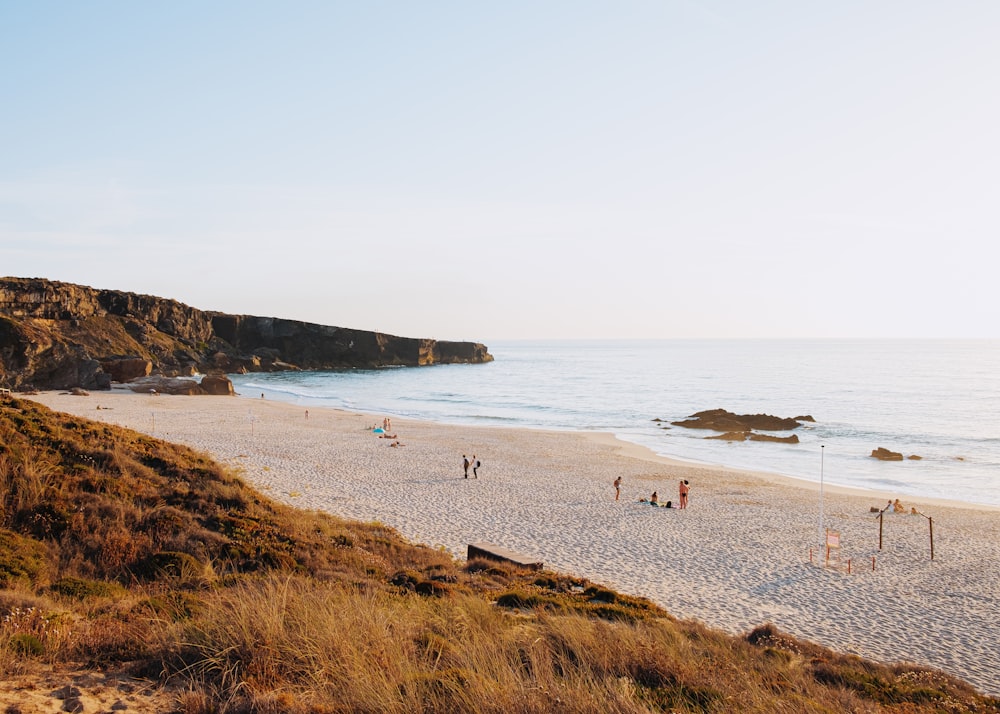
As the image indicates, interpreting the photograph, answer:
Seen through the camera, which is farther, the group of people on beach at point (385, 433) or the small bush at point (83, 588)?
the group of people on beach at point (385, 433)

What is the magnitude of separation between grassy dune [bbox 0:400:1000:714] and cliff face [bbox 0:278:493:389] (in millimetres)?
52016

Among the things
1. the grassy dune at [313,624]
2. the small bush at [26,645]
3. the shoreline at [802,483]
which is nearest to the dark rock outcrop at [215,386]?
the shoreline at [802,483]

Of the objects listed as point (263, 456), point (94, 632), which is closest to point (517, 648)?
point (94, 632)

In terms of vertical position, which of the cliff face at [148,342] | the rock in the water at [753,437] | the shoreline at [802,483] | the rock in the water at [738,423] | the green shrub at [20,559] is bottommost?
the shoreline at [802,483]

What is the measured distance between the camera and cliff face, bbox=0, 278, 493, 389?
56688 mm

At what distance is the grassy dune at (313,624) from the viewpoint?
189 inches

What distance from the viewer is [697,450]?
38062mm

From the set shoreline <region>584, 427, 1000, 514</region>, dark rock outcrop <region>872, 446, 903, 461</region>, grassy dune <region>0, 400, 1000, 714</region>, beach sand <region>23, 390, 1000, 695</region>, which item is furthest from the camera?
dark rock outcrop <region>872, 446, 903, 461</region>

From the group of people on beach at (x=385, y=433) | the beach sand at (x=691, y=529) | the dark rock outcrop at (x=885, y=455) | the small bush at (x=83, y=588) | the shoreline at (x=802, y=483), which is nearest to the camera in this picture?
the small bush at (x=83, y=588)

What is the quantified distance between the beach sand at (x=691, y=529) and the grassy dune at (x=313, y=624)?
292cm

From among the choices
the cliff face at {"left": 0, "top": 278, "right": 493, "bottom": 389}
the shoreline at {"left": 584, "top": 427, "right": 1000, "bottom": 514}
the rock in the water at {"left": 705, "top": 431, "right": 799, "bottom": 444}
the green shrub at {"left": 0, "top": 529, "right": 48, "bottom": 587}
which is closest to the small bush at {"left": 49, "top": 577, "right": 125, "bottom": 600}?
the green shrub at {"left": 0, "top": 529, "right": 48, "bottom": 587}

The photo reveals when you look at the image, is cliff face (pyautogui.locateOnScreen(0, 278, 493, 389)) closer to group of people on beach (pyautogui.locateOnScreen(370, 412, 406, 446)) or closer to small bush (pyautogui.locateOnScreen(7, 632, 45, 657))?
group of people on beach (pyautogui.locateOnScreen(370, 412, 406, 446))

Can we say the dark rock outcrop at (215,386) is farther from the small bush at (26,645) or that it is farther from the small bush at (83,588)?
the small bush at (26,645)

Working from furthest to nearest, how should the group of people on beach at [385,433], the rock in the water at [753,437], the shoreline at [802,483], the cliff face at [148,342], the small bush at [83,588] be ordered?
the cliff face at [148,342] < the rock in the water at [753,437] < the group of people on beach at [385,433] < the shoreline at [802,483] < the small bush at [83,588]
